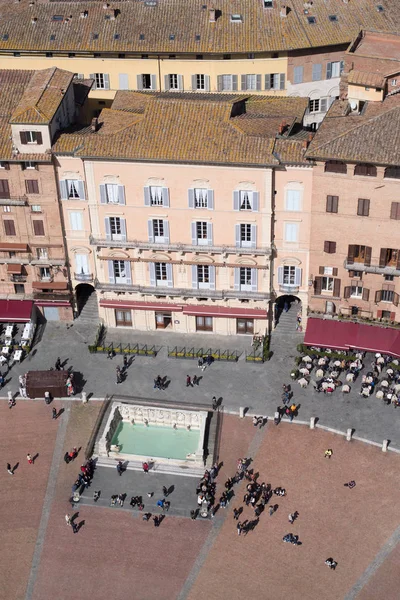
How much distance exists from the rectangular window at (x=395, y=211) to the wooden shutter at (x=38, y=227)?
117 ft

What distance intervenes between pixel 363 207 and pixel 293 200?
6.82 meters

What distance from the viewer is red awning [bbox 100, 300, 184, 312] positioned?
3752 inches

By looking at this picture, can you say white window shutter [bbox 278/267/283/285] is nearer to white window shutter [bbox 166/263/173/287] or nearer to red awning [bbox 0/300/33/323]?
white window shutter [bbox 166/263/173/287]

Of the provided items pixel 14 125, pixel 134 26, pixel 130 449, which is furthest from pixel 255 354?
pixel 134 26

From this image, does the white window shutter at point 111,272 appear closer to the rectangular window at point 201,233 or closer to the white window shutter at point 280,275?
the rectangular window at point 201,233

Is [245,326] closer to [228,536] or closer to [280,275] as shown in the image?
[280,275]

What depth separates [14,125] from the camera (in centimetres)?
8812

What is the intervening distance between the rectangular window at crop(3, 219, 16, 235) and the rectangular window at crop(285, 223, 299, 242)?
94.3 ft

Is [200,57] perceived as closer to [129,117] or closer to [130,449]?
[129,117]

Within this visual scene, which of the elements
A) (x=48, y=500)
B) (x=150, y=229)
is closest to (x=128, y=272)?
(x=150, y=229)

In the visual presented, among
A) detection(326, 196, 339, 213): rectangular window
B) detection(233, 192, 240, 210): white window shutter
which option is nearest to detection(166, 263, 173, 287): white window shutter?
detection(233, 192, 240, 210): white window shutter

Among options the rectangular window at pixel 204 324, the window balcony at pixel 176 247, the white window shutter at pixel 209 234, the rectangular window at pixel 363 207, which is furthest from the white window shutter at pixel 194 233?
the rectangular window at pixel 363 207

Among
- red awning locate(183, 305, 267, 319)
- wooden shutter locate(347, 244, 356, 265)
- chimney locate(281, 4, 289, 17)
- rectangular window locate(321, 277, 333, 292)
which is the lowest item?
red awning locate(183, 305, 267, 319)

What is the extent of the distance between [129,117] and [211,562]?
44.0 m
